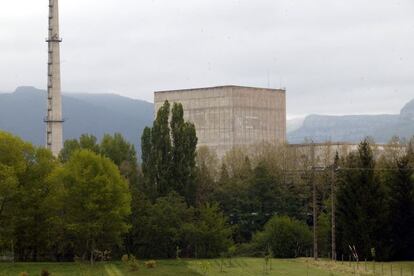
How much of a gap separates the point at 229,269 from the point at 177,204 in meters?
19.4

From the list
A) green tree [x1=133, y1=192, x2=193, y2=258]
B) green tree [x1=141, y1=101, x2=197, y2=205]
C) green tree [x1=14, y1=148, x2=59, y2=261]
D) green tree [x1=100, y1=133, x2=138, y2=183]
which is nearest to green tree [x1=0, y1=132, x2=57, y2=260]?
green tree [x1=14, y1=148, x2=59, y2=261]

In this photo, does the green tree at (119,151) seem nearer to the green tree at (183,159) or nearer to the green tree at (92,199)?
the green tree at (183,159)

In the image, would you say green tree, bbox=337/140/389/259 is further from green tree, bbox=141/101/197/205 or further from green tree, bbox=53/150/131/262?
green tree, bbox=53/150/131/262

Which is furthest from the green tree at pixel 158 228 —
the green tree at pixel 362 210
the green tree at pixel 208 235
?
the green tree at pixel 362 210

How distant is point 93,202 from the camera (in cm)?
6350

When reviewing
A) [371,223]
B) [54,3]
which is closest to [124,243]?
[371,223]

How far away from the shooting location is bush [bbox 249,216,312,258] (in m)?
71.9

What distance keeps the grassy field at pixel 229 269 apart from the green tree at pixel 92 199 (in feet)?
10.4

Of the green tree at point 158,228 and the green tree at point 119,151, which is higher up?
the green tree at point 119,151

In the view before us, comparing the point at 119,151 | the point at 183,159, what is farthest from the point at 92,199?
the point at 119,151

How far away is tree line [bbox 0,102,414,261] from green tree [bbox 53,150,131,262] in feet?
0.27

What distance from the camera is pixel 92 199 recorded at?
63.2 metres

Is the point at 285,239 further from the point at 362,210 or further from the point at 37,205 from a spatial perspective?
the point at 37,205

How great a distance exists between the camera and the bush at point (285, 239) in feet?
236
